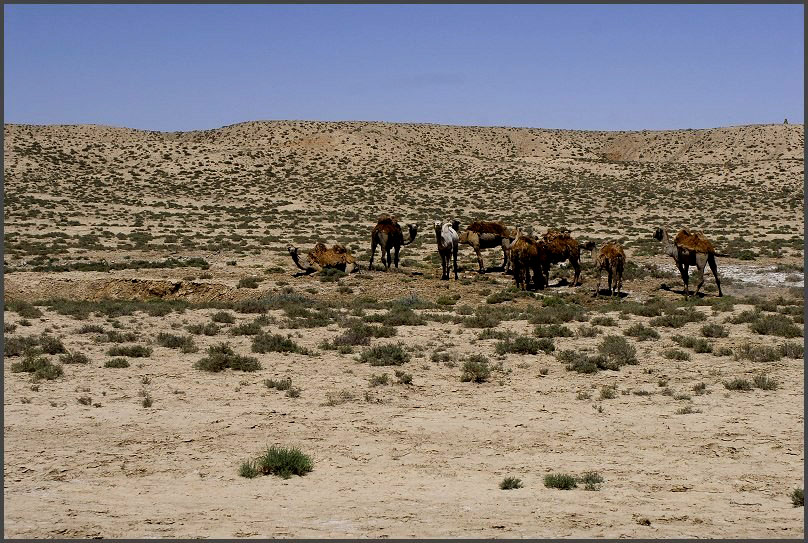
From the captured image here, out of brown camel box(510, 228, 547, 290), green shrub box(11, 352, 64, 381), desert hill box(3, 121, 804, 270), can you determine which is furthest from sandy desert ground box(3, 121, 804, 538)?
desert hill box(3, 121, 804, 270)

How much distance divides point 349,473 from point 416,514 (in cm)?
152

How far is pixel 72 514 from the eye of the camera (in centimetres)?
A: 758

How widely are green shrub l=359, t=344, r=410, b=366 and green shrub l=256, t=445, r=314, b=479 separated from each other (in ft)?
16.7

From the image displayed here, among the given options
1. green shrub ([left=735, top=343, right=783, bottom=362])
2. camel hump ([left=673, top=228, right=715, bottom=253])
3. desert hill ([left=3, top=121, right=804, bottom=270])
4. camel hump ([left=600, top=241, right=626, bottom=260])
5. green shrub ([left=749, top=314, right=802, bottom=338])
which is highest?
desert hill ([left=3, top=121, right=804, bottom=270])

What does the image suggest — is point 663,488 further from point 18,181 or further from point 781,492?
point 18,181

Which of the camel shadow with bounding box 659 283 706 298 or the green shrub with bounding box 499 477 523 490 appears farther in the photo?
the camel shadow with bounding box 659 283 706 298

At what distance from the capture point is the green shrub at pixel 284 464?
8859 millimetres

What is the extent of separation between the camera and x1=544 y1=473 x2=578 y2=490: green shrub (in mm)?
8344

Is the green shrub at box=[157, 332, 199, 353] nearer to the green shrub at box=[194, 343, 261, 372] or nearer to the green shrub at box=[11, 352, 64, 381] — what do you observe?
the green shrub at box=[194, 343, 261, 372]

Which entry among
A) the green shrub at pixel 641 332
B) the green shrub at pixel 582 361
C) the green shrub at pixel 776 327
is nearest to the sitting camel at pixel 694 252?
the green shrub at pixel 776 327

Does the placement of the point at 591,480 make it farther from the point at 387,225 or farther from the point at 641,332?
the point at 387,225

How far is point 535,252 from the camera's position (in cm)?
2275

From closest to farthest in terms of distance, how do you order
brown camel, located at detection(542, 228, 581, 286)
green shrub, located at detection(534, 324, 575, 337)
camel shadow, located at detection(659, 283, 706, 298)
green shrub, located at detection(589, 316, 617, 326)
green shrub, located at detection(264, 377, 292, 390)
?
1. green shrub, located at detection(264, 377, 292, 390)
2. green shrub, located at detection(534, 324, 575, 337)
3. green shrub, located at detection(589, 316, 617, 326)
4. camel shadow, located at detection(659, 283, 706, 298)
5. brown camel, located at detection(542, 228, 581, 286)

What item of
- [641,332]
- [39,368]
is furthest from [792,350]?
[39,368]
